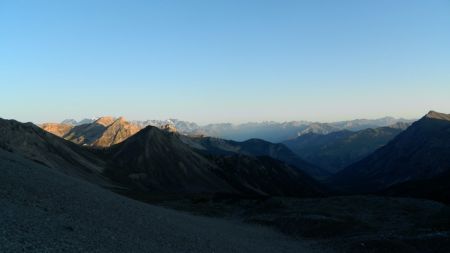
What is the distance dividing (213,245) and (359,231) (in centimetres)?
2189

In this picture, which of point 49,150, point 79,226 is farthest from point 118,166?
point 79,226

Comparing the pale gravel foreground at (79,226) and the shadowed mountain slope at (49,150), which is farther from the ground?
the shadowed mountain slope at (49,150)

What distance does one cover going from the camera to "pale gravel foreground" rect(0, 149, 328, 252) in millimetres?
21078

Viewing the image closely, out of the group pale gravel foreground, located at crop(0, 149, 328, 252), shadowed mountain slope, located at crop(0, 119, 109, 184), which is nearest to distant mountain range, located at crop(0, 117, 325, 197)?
shadowed mountain slope, located at crop(0, 119, 109, 184)

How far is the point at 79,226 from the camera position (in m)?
26.0

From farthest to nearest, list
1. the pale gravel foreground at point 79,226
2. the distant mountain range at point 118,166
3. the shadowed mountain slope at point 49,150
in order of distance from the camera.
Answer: the distant mountain range at point 118,166 → the shadowed mountain slope at point 49,150 → the pale gravel foreground at point 79,226

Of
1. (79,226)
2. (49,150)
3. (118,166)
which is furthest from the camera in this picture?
(118,166)

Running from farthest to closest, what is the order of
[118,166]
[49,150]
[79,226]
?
[118,166]
[49,150]
[79,226]

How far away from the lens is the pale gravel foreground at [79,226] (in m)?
21.1

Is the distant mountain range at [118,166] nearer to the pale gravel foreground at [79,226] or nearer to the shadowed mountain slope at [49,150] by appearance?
the shadowed mountain slope at [49,150]

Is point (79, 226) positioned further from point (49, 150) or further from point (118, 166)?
point (118, 166)

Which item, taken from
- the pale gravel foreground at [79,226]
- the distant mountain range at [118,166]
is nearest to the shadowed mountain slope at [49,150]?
the distant mountain range at [118,166]

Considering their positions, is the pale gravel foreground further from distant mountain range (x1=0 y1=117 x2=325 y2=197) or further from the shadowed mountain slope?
the shadowed mountain slope

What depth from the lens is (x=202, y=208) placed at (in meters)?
75.4
